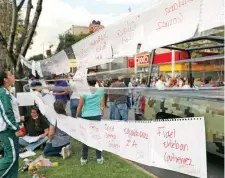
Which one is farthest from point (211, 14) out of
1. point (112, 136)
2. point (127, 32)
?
point (112, 136)

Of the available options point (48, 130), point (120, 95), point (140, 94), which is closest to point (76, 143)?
point (48, 130)

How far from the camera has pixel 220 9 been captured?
2027mm

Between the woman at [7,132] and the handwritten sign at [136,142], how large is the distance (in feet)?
4.33

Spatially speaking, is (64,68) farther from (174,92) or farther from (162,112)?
(174,92)

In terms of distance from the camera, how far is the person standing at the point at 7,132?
11.2 ft

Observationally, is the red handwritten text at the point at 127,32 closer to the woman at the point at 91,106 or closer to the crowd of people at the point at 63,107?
the crowd of people at the point at 63,107

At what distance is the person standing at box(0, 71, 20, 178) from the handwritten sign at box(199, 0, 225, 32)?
7.76 ft

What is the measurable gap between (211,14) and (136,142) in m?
1.49

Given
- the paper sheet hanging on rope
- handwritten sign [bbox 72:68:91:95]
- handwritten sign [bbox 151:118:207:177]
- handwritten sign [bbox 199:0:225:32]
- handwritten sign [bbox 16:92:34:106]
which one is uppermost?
handwritten sign [bbox 199:0:225:32]

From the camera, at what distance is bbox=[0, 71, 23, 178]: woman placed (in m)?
3.40

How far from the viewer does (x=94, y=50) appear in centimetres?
342

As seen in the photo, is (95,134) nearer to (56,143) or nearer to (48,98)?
(56,143)

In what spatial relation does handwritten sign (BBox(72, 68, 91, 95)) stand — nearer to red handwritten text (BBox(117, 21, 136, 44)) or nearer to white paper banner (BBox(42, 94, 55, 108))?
red handwritten text (BBox(117, 21, 136, 44))

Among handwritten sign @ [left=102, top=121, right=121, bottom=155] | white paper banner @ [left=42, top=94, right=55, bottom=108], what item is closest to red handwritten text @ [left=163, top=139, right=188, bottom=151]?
handwritten sign @ [left=102, top=121, right=121, bottom=155]
